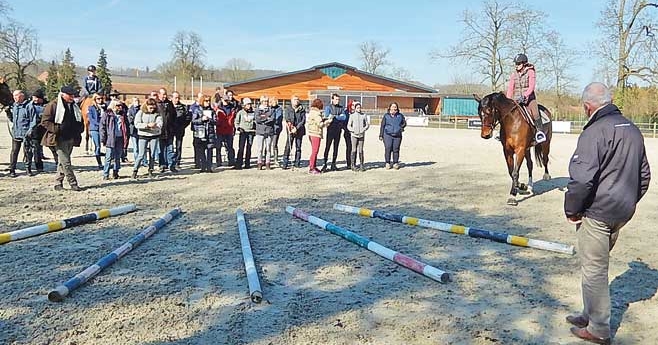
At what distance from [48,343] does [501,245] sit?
498 centimetres

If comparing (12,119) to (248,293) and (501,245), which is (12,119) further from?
(501,245)

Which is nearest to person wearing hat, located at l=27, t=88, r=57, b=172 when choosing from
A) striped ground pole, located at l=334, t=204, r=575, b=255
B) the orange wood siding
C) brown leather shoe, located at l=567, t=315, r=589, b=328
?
striped ground pole, located at l=334, t=204, r=575, b=255

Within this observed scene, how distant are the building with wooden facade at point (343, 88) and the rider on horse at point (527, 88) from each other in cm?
4463

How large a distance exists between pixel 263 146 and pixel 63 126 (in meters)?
5.24

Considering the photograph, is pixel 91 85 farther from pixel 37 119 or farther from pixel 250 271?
pixel 250 271

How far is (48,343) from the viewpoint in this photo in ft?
12.8

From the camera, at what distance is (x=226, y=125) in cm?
1359

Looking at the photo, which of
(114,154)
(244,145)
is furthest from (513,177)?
(114,154)

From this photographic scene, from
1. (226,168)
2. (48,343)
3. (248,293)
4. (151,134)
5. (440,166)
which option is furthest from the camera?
(440,166)

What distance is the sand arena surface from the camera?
166 inches

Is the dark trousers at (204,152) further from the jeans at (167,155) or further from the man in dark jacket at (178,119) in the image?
the jeans at (167,155)

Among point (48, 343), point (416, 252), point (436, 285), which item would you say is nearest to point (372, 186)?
point (416, 252)

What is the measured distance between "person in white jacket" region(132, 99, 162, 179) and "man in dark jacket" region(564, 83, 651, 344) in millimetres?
9063

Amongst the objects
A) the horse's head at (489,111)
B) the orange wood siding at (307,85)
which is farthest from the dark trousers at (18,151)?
the orange wood siding at (307,85)
